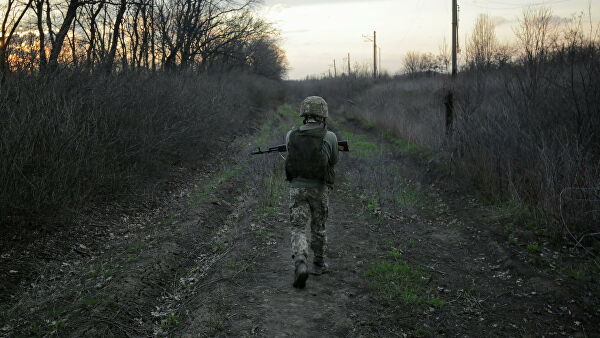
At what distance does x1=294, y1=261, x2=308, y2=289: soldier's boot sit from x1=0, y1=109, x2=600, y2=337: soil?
11 centimetres

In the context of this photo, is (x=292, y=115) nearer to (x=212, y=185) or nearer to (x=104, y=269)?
(x=212, y=185)

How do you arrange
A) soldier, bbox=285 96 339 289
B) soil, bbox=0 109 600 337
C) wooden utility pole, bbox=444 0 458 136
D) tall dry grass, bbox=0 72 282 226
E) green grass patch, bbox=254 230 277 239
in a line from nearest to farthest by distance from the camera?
1. soil, bbox=0 109 600 337
2. soldier, bbox=285 96 339 289
3. tall dry grass, bbox=0 72 282 226
4. green grass patch, bbox=254 230 277 239
5. wooden utility pole, bbox=444 0 458 136

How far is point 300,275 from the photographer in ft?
16.9

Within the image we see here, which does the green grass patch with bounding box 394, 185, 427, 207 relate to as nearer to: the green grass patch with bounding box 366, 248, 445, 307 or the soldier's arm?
the green grass patch with bounding box 366, 248, 445, 307

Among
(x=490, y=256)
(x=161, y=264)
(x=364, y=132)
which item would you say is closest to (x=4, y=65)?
(x=161, y=264)

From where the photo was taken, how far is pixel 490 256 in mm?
6617

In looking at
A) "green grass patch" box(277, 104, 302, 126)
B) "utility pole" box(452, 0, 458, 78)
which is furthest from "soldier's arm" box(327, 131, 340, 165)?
"green grass patch" box(277, 104, 302, 126)

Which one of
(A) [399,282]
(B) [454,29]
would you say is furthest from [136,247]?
(B) [454,29]

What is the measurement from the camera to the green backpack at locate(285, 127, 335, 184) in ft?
17.6

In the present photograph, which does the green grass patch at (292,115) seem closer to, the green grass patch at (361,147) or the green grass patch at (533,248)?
the green grass patch at (361,147)

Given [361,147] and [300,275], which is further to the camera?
[361,147]

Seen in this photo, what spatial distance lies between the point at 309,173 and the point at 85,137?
4.77 metres

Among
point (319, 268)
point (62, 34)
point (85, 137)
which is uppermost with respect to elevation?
point (62, 34)

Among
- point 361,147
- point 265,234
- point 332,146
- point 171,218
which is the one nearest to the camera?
point 332,146
